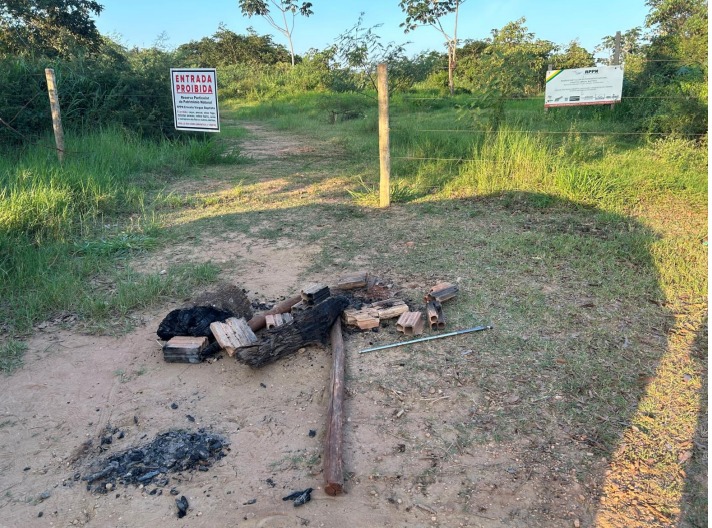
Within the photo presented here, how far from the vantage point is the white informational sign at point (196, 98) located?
8.73 meters

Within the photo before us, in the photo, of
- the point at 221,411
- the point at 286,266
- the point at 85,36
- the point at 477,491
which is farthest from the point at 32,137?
the point at 85,36

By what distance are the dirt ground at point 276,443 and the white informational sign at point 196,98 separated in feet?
18.4

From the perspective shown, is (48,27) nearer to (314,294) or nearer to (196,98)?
(196,98)

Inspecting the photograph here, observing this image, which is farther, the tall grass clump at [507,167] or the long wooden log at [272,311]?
the tall grass clump at [507,167]

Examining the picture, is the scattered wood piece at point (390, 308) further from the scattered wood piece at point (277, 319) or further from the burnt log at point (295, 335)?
the scattered wood piece at point (277, 319)

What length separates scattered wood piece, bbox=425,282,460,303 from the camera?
417cm

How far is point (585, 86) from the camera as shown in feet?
24.0

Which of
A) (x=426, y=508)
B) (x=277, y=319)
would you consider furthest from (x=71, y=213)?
(x=426, y=508)

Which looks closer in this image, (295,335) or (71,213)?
(295,335)

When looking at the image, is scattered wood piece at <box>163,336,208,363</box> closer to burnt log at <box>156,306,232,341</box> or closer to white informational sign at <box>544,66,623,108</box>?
burnt log at <box>156,306,232,341</box>

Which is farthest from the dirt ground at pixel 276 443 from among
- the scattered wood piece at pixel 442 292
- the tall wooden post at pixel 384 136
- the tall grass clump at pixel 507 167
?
the tall grass clump at pixel 507 167

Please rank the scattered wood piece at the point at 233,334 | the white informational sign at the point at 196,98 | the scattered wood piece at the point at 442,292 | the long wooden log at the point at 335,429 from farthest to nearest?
the white informational sign at the point at 196,98 → the scattered wood piece at the point at 442,292 → the scattered wood piece at the point at 233,334 → the long wooden log at the point at 335,429

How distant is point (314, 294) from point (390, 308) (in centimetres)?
56

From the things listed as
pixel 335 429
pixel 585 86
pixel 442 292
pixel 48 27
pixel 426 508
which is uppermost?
pixel 48 27
